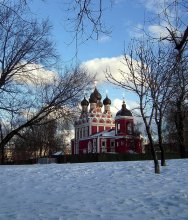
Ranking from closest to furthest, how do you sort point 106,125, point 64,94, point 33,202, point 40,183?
point 33,202, point 40,183, point 64,94, point 106,125

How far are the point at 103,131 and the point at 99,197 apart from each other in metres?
72.2

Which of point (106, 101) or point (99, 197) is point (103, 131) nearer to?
point (106, 101)

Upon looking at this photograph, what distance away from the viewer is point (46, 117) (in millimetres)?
30250

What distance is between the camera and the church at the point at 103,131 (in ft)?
244

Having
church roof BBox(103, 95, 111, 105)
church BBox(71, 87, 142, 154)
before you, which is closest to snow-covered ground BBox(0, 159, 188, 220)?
church BBox(71, 87, 142, 154)

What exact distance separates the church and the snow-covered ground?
176ft

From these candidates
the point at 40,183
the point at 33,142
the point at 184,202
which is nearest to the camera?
the point at 184,202

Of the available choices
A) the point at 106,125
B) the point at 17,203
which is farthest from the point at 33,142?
the point at 106,125

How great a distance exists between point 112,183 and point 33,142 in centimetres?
1793

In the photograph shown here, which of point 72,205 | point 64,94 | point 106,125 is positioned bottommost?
point 72,205

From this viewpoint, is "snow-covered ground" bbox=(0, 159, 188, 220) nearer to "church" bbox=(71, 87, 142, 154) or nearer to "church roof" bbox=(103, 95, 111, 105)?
"church" bbox=(71, 87, 142, 154)

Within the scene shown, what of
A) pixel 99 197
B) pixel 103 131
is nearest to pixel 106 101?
pixel 103 131

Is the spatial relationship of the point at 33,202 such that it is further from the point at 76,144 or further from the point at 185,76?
the point at 76,144

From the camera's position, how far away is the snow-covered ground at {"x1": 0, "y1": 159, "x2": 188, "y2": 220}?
30.8 ft
